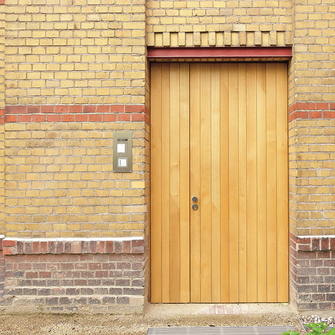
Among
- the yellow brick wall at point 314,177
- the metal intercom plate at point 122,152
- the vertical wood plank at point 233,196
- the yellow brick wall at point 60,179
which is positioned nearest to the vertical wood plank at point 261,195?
the vertical wood plank at point 233,196

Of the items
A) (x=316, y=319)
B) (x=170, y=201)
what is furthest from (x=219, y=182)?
(x=316, y=319)

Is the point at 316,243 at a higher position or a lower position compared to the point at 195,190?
lower

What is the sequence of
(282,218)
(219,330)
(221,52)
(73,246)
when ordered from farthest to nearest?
(282,218), (221,52), (73,246), (219,330)

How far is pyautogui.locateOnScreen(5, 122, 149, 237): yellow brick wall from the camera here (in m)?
3.08

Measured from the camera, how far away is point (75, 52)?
3.10m

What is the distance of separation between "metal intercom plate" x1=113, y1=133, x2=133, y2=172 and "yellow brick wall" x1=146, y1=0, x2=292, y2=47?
111 centimetres

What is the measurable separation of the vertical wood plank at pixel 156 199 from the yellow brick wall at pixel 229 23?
0.67m

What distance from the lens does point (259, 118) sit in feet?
10.9

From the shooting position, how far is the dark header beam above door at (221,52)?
10.4 feet

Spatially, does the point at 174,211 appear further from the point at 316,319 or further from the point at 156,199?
the point at 316,319

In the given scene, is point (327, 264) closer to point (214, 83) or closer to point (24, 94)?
point (214, 83)

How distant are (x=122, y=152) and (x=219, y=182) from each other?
1.19 m

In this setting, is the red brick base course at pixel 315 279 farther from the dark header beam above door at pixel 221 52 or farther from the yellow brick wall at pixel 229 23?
the yellow brick wall at pixel 229 23

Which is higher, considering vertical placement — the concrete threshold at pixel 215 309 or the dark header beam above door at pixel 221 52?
the dark header beam above door at pixel 221 52
